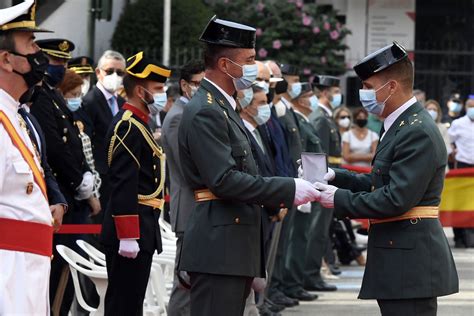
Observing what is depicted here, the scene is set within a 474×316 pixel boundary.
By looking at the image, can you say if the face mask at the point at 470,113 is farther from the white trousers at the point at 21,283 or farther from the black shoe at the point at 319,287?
the white trousers at the point at 21,283

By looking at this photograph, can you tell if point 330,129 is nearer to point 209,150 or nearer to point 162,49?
point 209,150

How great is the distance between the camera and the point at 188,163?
6742 millimetres

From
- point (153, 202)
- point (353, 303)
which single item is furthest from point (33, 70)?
point (353, 303)

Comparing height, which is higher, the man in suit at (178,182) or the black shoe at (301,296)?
the man in suit at (178,182)

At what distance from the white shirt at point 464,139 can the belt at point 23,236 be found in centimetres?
1381

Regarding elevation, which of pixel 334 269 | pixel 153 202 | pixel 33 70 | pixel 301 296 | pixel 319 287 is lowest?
pixel 334 269

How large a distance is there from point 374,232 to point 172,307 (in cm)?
196

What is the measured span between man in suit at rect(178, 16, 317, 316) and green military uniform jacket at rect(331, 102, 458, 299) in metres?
0.38

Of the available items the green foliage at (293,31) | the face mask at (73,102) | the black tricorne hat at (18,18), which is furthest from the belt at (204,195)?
the green foliage at (293,31)

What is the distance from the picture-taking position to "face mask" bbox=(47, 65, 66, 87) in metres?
9.25

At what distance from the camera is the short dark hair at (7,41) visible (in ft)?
19.6

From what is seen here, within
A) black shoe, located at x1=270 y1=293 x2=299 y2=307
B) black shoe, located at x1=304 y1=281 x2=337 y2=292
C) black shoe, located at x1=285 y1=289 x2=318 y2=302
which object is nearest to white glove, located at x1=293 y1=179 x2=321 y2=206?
black shoe, located at x1=270 y1=293 x2=299 y2=307

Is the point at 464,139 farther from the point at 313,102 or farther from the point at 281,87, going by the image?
the point at 281,87

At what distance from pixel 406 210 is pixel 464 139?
12803 millimetres
